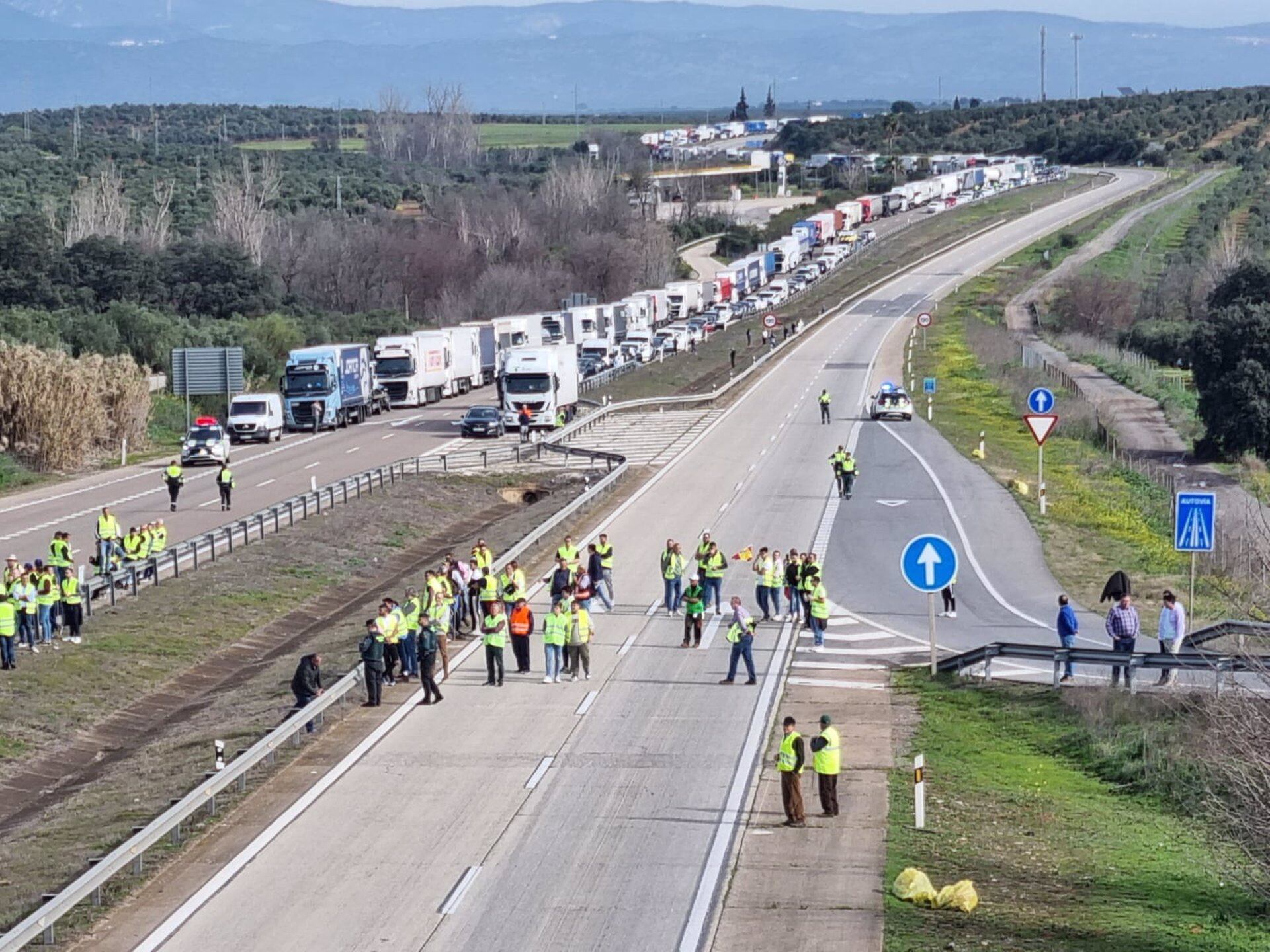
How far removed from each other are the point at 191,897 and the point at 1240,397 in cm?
4630

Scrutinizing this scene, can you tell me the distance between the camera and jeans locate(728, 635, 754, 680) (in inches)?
990

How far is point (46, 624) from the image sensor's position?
2962 centimetres

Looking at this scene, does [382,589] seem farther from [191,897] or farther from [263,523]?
[191,897]

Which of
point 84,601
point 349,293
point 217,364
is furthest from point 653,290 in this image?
point 84,601

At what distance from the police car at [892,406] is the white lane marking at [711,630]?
3155cm

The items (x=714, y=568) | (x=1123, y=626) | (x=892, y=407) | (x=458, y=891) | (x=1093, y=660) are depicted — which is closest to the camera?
(x=458, y=891)

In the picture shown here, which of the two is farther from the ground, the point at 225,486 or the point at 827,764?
the point at 225,486

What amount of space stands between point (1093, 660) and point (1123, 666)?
0.54 meters

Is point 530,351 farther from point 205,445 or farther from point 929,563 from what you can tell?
point 929,563

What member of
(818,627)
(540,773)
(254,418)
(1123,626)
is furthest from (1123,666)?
(254,418)

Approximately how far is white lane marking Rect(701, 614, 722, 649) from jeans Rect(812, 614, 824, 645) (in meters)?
1.65

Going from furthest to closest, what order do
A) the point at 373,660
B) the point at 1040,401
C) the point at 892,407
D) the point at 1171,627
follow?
the point at 892,407, the point at 1040,401, the point at 1171,627, the point at 373,660

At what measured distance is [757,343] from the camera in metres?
95.1

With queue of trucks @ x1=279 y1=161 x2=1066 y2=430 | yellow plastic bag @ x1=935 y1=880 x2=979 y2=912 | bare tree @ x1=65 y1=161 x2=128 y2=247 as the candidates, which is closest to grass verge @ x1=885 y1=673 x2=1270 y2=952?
yellow plastic bag @ x1=935 y1=880 x2=979 y2=912
